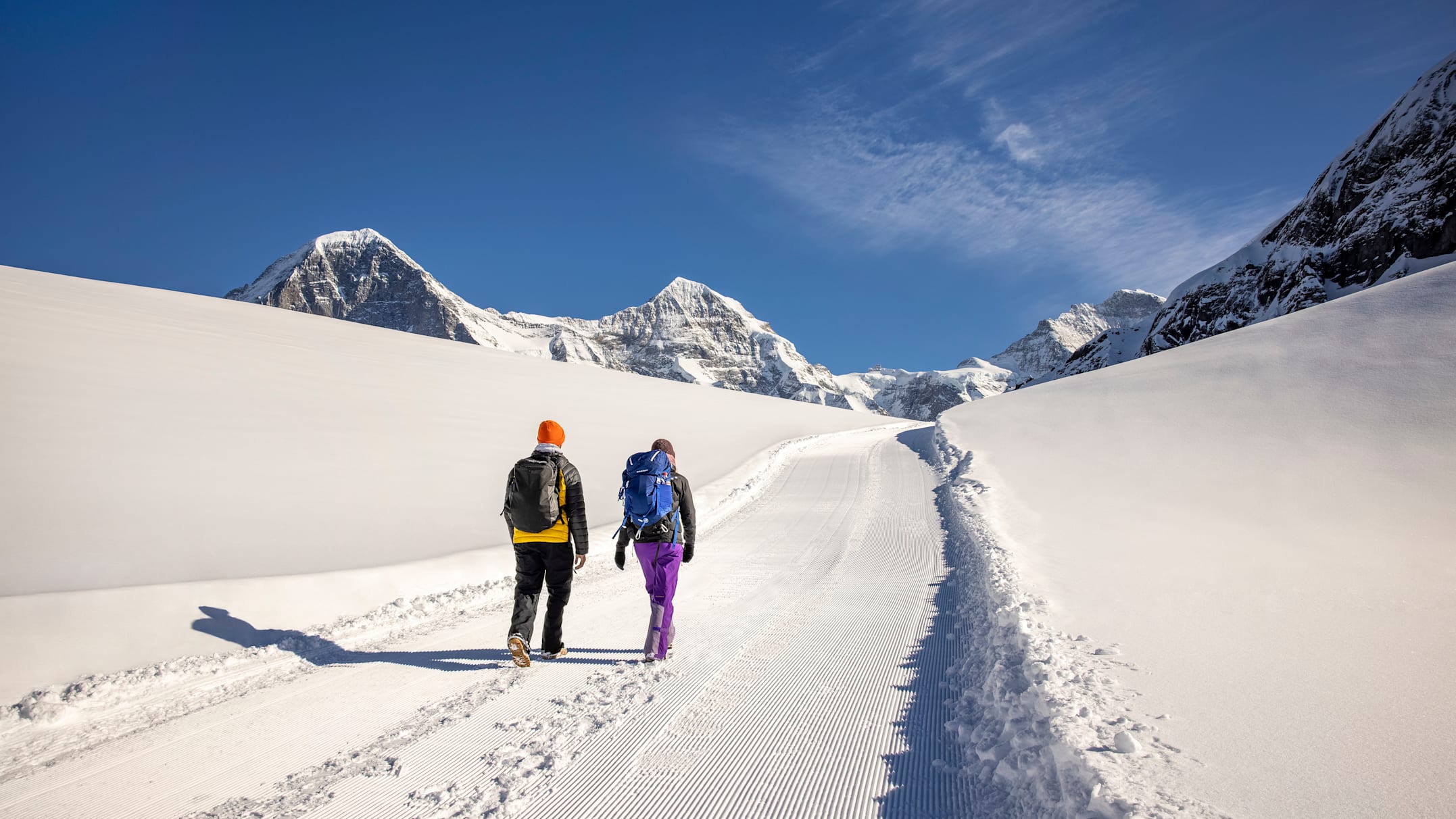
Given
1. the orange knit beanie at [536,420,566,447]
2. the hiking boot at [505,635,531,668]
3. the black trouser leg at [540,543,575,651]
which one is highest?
the orange knit beanie at [536,420,566,447]

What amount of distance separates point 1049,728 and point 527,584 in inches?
148

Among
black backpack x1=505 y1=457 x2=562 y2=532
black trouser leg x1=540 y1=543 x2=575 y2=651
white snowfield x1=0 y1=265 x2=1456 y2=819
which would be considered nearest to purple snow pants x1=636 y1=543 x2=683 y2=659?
white snowfield x1=0 y1=265 x2=1456 y2=819

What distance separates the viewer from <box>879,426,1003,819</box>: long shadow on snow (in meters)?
2.72

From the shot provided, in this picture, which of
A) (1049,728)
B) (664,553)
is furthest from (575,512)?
(1049,728)

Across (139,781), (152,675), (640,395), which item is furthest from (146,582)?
(640,395)

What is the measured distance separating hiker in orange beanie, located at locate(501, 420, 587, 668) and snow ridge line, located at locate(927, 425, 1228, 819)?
302 centimetres

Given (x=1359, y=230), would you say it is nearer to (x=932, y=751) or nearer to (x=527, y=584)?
(x=932, y=751)

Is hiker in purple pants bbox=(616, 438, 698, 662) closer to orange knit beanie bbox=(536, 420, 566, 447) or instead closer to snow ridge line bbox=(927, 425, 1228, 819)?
orange knit beanie bbox=(536, 420, 566, 447)

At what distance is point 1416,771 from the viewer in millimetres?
2467

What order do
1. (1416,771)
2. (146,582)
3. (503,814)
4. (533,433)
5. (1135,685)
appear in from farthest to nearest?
(533,433), (146,582), (1135,685), (503,814), (1416,771)

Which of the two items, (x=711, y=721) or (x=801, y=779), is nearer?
(x=801, y=779)

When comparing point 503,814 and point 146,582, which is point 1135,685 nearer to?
point 503,814

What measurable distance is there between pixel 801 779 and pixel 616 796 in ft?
3.01

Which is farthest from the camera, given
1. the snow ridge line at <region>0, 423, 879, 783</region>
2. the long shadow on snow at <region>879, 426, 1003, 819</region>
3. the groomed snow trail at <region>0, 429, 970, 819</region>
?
the snow ridge line at <region>0, 423, 879, 783</region>
